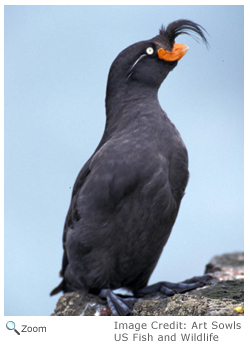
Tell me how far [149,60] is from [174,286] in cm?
160

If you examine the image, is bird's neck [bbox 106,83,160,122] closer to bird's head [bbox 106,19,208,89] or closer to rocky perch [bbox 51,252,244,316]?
bird's head [bbox 106,19,208,89]

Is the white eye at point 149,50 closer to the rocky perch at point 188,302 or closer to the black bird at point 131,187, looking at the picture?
the black bird at point 131,187

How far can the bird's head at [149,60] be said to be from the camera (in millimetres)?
3422

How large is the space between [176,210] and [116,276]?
616mm

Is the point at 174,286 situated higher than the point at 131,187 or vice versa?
the point at 131,187

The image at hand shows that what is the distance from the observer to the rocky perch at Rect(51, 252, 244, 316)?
289cm

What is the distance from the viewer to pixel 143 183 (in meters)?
3.15

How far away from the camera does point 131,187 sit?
3150 millimetres
